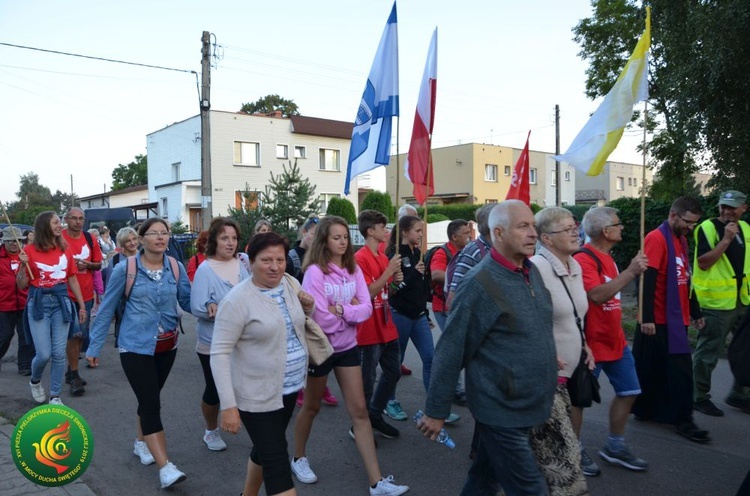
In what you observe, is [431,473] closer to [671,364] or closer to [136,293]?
[671,364]

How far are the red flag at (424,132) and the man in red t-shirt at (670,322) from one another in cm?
207

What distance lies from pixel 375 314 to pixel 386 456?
1156 millimetres

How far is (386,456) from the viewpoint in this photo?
4867mm

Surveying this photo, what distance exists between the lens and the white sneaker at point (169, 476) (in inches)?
164

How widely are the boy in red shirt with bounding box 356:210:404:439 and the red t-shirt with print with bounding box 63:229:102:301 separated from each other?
403 cm

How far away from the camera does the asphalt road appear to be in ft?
14.0

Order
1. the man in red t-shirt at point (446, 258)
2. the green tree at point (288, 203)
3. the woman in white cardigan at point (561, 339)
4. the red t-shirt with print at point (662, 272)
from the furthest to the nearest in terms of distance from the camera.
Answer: the green tree at point (288, 203)
the man in red t-shirt at point (446, 258)
the red t-shirt with print at point (662, 272)
the woman in white cardigan at point (561, 339)

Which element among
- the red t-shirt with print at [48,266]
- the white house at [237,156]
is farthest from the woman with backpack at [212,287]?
the white house at [237,156]

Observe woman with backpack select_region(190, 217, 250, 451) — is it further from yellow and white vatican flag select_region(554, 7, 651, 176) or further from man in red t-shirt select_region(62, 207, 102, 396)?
yellow and white vatican flag select_region(554, 7, 651, 176)

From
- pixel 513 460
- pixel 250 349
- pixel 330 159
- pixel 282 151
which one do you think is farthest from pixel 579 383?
pixel 330 159

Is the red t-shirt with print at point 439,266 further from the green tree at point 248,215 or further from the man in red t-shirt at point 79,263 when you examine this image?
the green tree at point 248,215

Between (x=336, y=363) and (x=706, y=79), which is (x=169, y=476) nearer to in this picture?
(x=336, y=363)

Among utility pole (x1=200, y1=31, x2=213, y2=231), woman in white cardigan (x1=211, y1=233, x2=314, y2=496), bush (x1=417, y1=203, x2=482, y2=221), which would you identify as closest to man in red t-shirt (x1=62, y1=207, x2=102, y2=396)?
woman in white cardigan (x1=211, y1=233, x2=314, y2=496)

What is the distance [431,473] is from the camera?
14.8 feet
